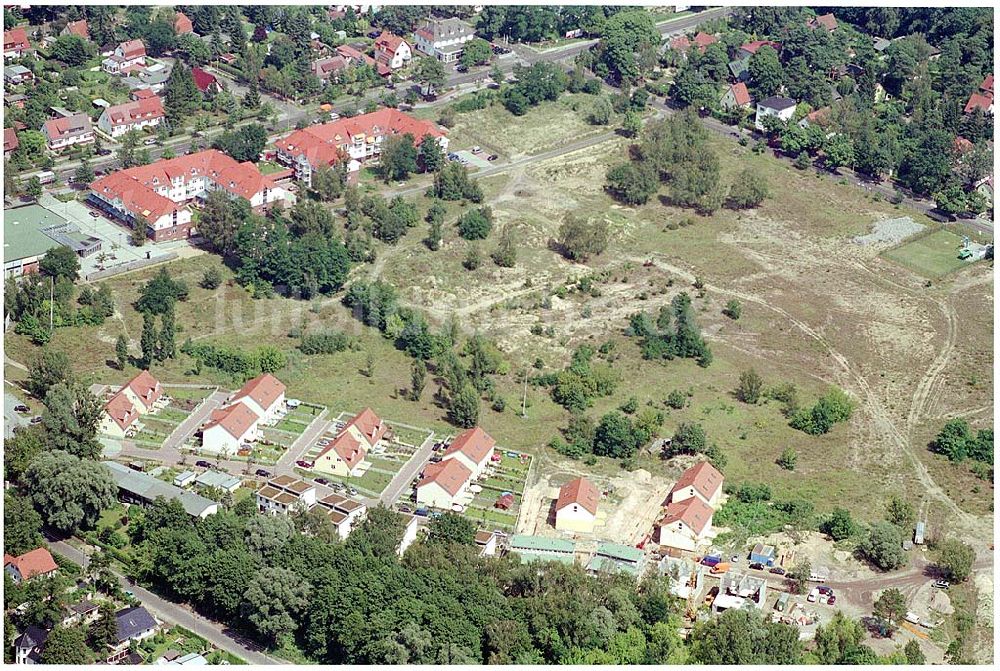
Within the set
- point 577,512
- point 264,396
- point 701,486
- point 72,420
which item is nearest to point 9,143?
point 264,396

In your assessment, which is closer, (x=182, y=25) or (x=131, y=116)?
(x=131, y=116)

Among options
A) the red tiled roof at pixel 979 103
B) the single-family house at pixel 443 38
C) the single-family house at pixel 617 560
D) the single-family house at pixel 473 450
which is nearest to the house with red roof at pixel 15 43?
the single-family house at pixel 443 38

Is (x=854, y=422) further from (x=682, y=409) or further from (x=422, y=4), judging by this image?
(x=422, y=4)

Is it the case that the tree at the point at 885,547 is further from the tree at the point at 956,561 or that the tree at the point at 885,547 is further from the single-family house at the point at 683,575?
the single-family house at the point at 683,575

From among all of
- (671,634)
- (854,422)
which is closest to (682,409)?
(854,422)

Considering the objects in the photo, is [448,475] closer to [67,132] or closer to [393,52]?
[67,132]

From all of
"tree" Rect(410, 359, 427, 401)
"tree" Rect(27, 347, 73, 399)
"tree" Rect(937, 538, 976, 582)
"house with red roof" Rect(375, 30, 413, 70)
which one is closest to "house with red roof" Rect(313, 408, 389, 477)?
"tree" Rect(410, 359, 427, 401)
